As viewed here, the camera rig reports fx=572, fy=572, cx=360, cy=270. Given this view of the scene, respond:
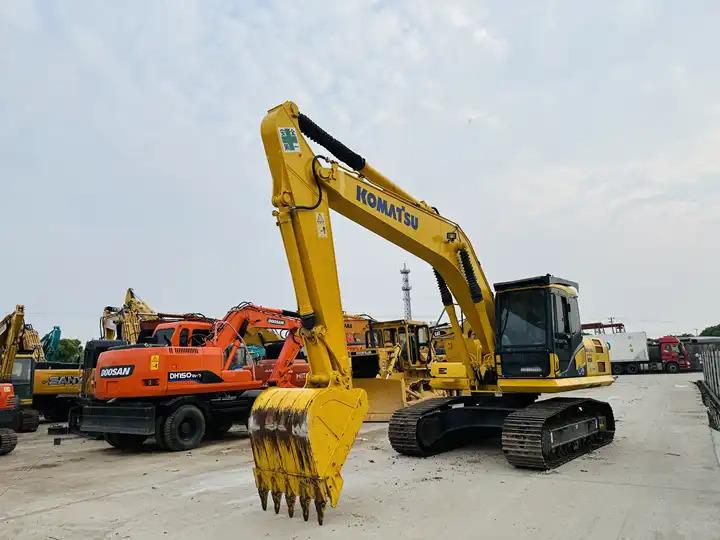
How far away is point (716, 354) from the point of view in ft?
49.1

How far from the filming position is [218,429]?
12164 mm

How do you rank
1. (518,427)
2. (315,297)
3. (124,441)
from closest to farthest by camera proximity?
(315,297) → (518,427) → (124,441)

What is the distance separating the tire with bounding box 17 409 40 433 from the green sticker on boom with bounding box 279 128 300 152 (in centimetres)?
1271

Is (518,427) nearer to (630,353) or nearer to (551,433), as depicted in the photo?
(551,433)

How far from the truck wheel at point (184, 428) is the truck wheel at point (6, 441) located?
120 inches

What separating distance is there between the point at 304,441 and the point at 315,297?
1477 mm

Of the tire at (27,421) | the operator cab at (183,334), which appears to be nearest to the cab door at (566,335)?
the operator cab at (183,334)

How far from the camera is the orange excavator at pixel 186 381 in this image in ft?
34.2

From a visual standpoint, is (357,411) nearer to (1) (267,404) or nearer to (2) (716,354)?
(1) (267,404)

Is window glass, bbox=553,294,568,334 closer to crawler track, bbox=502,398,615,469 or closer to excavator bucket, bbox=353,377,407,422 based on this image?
crawler track, bbox=502,398,615,469

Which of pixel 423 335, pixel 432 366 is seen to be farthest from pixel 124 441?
pixel 423 335

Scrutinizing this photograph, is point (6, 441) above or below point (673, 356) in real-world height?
below

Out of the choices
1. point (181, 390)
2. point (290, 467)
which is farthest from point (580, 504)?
point (181, 390)

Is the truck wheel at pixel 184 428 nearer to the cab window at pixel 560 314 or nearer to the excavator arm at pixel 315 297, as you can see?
the excavator arm at pixel 315 297
